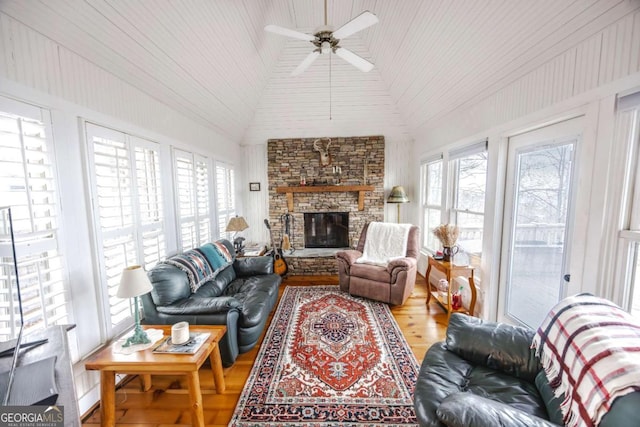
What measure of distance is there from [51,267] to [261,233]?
11.5ft

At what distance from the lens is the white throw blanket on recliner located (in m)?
3.50

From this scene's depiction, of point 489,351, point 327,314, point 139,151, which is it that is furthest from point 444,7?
point 327,314

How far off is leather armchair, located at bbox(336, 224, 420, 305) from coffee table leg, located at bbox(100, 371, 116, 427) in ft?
8.35

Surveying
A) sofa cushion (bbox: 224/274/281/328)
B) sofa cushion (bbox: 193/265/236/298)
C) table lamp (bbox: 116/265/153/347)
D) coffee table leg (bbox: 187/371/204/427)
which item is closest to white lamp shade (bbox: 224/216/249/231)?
sofa cushion (bbox: 193/265/236/298)

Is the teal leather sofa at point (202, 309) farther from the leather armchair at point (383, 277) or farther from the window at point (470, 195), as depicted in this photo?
the window at point (470, 195)

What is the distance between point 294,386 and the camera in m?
1.84

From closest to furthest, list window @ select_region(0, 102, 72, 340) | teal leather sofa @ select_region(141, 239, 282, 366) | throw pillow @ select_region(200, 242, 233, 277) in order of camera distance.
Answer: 1. window @ select_region(0, 102, 72, 340)
2. teal leather sofa @ select_region(141, 239, 282, 366)
3. throw pillow @ select_region(200, 242, 233, 277)

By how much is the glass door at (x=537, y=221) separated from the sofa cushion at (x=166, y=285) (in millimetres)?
3124

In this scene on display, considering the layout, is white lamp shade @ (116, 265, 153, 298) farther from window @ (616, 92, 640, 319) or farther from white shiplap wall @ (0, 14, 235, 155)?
window @ (616, 92, 640, 319)

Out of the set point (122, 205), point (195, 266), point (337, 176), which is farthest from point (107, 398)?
point (337, 176)

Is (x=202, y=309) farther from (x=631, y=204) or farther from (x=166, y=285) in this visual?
(x=631, y=204)

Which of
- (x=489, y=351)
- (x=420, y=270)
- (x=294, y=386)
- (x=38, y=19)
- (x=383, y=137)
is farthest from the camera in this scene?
(x=383, y=137)

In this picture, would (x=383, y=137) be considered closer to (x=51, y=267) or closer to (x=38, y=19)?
(x=38, y=19)

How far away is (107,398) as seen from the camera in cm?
150
